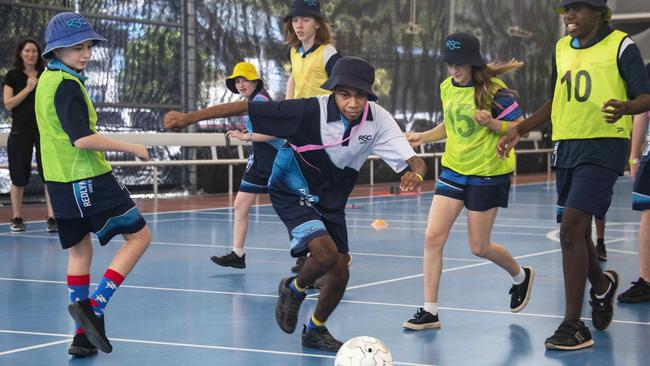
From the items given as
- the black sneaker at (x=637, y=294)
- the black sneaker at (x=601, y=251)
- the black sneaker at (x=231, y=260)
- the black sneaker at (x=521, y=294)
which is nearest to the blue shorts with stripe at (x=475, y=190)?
the black sneaker at (x=521, y=294)

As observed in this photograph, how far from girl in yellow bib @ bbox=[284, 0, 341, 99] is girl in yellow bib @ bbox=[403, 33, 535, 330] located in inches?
67.8

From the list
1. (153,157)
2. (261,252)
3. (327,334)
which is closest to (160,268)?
(261,252)

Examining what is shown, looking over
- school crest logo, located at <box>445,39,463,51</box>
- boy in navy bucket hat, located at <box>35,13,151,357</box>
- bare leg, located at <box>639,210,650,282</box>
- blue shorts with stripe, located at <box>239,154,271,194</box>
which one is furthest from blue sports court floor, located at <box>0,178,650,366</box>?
school crest logo, located at <box>445,39,463,51</box>

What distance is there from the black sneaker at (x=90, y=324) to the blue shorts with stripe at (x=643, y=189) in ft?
13.8

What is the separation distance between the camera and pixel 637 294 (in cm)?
784

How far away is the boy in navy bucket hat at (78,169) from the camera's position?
5.73 metres

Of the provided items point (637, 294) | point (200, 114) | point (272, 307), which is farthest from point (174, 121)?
point (637, 294)

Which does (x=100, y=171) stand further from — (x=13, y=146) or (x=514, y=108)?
(x=13, y=146)

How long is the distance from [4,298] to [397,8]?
1740 cm

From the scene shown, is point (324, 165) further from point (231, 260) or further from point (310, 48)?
point (231, 260)

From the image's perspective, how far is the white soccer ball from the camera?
5.02 metres

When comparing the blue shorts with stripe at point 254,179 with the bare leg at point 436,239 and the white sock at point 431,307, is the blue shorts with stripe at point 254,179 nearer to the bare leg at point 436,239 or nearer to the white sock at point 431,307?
the bare leg at point 436,239

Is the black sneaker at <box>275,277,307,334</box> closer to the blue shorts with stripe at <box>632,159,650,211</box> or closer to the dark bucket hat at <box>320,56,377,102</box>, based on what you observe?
the dark bucket hat at <box>320,56,377,102</box>

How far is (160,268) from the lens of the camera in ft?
31.0
